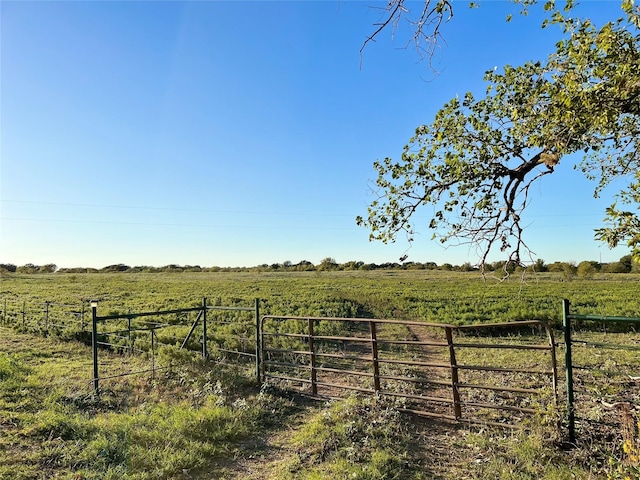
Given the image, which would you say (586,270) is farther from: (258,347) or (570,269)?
(258,347)

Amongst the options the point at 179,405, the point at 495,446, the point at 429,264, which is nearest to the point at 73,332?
the point at 179,405

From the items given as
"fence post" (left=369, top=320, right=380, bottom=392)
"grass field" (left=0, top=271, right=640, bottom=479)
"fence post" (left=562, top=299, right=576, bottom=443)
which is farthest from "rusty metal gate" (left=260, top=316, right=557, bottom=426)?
"grass field" (left=0, top=271, right=640, bottom=479)

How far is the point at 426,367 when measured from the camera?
11.0 meters

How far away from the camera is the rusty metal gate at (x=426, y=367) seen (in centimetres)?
640

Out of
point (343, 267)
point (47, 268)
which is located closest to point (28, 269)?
point (47, 268)

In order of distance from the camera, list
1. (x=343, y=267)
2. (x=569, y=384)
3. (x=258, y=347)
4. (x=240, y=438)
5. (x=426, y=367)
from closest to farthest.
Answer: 1. (x=569, y=384)
2. (x=240, y=438)
3. (x=258, y=347)
4. (x=426, y=367)
5. (x=343, y=267)

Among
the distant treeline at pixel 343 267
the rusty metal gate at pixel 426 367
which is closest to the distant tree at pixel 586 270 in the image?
the distant treeline at pixel 343 267

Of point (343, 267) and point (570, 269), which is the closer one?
point (570, 269)

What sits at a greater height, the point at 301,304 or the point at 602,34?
the point at 602,34

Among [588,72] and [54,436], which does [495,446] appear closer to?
[588,72]

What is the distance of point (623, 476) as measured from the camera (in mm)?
3840

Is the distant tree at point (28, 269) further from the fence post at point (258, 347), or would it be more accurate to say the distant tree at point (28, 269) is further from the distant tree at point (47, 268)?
the fence post at point (258, 347)

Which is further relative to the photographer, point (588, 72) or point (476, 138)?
point (476, 138)

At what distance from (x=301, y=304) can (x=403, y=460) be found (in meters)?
19.1
